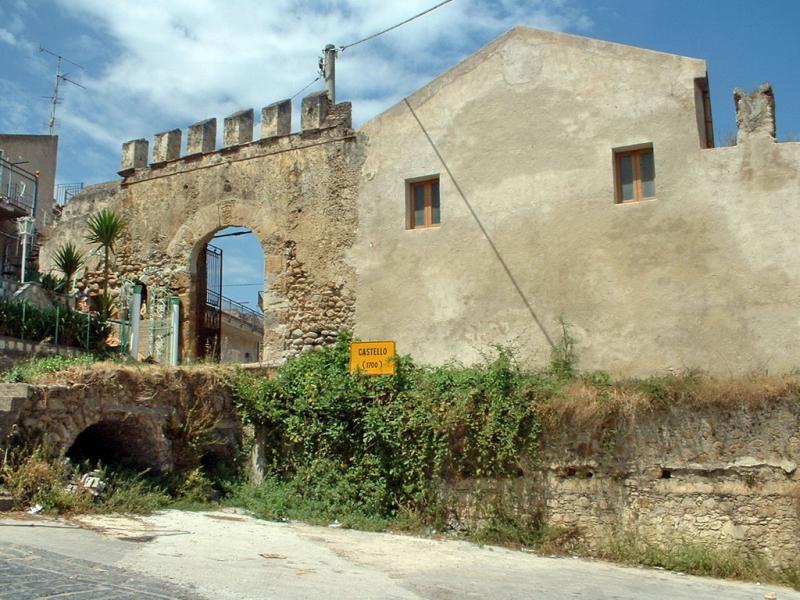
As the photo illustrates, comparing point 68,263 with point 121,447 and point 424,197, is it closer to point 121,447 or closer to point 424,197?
point 121,447

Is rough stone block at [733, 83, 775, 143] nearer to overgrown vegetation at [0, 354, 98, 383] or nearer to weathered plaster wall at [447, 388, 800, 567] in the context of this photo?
weathered plaster wall at [447, 388, 800, 567]

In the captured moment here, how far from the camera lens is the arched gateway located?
15539 mm

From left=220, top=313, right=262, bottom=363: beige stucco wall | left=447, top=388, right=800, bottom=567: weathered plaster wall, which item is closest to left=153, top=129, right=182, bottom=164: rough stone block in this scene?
left=220, top=313, right=262, bottom=363: beige stucco wall

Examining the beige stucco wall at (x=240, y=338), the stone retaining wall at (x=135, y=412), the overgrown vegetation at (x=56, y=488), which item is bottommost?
the overgrown vegetation at (x=56, y=488)

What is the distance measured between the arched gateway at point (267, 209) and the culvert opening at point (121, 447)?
3824mm

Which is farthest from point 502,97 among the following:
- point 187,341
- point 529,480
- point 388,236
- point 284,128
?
point 187,341

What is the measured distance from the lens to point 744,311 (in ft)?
39.7

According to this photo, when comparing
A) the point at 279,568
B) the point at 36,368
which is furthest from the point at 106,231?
the point at 279,568

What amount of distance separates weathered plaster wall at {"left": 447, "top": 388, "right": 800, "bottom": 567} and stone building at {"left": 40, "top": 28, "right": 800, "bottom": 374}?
134cm

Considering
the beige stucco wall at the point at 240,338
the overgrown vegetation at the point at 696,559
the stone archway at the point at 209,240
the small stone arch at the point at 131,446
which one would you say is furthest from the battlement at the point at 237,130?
the overgrown vegetation at the point at 696,559

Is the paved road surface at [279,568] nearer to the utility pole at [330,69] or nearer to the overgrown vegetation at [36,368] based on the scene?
the overgrown vegetation at [36,368]

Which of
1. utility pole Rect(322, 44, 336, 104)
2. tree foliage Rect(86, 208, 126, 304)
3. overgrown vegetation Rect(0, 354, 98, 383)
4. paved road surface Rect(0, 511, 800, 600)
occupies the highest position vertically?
utility pole Rect(322, 44, 336, 104)

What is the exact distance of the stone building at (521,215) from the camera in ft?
40.4

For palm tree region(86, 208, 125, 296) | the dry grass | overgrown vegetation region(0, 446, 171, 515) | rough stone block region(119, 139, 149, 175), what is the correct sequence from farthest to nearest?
rough stone block region(119, 139, 149, 175) < palm tree region(86, 208, 125, 296) < the dry grass < overgrown vegetation region(0, 446, 171, 515)
